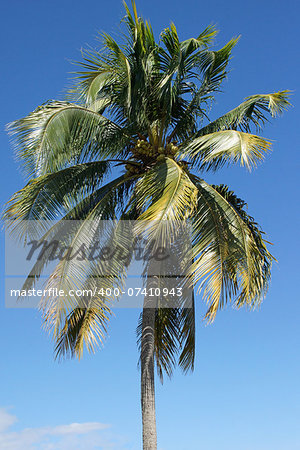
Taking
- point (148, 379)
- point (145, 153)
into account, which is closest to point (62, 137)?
point (145, 153)

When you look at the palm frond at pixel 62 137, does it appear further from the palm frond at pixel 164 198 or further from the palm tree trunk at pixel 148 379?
the palm tree trunk at pixel 148 379

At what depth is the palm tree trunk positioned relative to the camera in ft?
33.9

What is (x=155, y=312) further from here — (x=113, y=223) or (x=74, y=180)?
(x=74, y=180)

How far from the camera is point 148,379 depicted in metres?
10.7

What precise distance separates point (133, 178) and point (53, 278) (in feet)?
8.52

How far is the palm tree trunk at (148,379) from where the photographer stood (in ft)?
33.9

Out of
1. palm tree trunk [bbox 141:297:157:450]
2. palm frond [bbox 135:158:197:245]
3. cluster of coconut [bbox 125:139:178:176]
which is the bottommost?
palm tree trunk [bbox 141:297:157:450]

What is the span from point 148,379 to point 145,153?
13.4 feet

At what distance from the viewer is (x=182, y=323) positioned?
11805 mm

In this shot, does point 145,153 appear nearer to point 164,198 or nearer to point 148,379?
point 164,198

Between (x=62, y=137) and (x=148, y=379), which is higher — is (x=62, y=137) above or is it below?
above

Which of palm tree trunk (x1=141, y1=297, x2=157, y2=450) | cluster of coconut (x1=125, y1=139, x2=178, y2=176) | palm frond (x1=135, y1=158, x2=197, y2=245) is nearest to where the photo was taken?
palm frond (x1=135, y1=158, x2=197, y2=245)

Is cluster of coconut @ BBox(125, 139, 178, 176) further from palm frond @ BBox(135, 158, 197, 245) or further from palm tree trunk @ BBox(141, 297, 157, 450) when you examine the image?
palm tree trunk @ BBox(141, 297, 157, 450)

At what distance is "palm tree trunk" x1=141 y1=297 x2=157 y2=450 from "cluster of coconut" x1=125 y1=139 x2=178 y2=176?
8.15 feet
